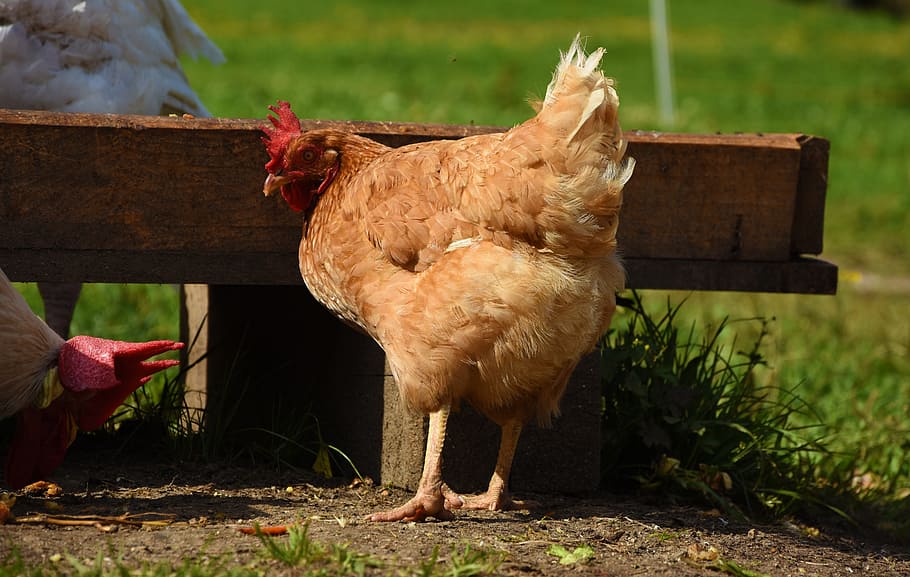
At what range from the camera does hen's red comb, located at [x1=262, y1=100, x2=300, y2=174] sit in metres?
3.35

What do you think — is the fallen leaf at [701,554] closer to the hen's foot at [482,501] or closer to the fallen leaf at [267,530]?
the hen's foot at [482,501]

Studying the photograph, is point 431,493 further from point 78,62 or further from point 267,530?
point 78,62

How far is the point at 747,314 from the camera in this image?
723 cm

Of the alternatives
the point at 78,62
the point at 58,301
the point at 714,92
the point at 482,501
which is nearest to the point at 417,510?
the point at 482,501

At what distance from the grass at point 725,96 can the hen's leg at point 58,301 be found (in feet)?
5.49

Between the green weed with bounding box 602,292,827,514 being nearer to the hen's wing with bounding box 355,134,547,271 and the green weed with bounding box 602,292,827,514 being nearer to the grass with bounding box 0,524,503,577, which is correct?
the hen's wing with bounding box 355,134,547,271

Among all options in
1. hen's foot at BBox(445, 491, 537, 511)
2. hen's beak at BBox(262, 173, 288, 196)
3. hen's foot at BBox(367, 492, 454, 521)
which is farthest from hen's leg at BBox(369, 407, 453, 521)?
hen's beak at BBox(262, 173, 288, 196)

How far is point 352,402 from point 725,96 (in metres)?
15.8

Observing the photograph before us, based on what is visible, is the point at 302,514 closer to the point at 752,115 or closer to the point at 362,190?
the point at 362,190

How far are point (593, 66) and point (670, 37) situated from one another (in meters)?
26.7

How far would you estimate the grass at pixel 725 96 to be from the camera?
5.89m

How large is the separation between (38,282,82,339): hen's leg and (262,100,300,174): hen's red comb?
120 centimetres

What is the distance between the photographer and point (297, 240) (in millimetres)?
3600

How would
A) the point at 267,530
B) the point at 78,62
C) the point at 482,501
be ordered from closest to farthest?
1. the point at 267,530
2. the point at 482,501
3. the point at 78,62
